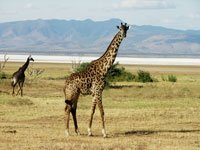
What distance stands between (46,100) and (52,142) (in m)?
15.9

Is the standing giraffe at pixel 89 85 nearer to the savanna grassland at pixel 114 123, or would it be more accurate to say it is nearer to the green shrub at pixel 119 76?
the savanna grassland at pixel 114 123

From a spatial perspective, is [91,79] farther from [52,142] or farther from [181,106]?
[181,106]

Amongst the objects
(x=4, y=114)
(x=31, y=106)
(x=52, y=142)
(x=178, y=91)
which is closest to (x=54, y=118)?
(x=4, y=114)

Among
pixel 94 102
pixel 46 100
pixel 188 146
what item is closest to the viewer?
pixel 188 146

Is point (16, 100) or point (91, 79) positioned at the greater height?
point (91, 79)

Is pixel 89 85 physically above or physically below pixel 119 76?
above

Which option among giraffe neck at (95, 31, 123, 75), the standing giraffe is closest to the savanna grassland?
the standing giraffe

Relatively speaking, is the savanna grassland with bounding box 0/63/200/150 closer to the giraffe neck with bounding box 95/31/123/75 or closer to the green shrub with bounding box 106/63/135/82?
the giraffe neck with bounding box 95/31/123/75

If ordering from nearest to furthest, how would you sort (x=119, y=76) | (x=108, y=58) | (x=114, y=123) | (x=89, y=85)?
(x=89, y=85)
(x=108, y=58)
(x=114, y=123)
(x=119, y=76)

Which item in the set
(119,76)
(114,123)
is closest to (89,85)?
(114,123)

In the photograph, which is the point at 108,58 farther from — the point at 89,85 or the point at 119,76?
the point at 119,76

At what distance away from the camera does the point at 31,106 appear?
100.0 feet

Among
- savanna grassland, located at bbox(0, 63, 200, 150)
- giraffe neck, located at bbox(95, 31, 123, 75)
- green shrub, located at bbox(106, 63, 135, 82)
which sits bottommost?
green shrub, located at bbox(106, 63, 135, 82)

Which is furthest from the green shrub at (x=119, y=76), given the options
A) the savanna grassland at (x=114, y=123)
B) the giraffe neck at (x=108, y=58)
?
the giraffe neck at (x=108, y=58)
